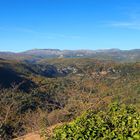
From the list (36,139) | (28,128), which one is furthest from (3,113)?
(36,139)

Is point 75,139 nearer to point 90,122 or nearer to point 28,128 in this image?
point 90,122

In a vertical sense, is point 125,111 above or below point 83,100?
above

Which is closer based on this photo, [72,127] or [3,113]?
[72,127]

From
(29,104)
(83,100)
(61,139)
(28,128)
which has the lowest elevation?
(29,104)

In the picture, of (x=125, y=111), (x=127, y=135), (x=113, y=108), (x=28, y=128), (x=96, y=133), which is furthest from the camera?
(x=28, y=128)

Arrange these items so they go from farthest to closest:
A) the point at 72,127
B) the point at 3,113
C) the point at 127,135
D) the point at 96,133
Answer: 1. the point at 3,113
2. the point at 72,127
3. the point at 96,133
4. the point at 127,135

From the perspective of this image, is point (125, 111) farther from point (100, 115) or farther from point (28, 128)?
point (28, 128)
